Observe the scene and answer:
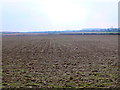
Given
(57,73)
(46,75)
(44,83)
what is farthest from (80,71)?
(44,83)

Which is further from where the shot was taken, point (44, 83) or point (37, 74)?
point (37, 74)

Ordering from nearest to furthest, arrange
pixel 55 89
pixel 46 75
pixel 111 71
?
1. pixel 55 89
2. pixel 46 75
3. pixel 111 71

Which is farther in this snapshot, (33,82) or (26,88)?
(33,82)

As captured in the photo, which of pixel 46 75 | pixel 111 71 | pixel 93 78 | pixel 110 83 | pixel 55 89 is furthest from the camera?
pixel 111 71

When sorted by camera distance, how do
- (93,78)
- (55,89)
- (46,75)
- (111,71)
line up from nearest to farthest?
(55,89)
(93,78)
(46,75)
(111,71)

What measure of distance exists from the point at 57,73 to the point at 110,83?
2.91m

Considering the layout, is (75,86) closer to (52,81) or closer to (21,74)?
(52,81)

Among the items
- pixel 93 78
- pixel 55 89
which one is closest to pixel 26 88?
pixel 55 89

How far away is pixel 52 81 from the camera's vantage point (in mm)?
7594

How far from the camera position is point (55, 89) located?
6.61m

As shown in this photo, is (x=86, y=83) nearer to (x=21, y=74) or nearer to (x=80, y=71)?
(x=80, y=71)

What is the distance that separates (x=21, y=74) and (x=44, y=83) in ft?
6.63

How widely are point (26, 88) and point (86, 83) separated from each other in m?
2.61

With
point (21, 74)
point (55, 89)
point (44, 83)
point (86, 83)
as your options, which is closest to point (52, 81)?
point (44, 83)
